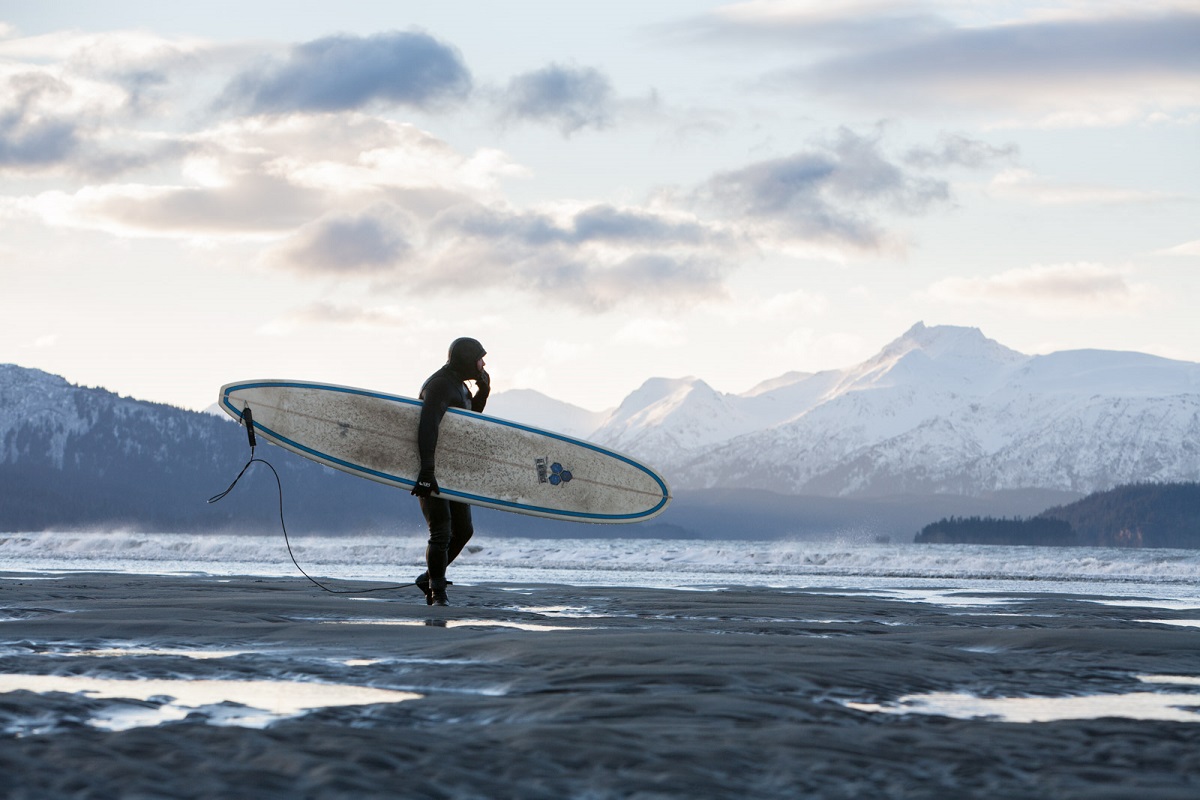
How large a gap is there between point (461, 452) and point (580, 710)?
8.58 metres

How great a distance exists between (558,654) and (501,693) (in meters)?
1.10

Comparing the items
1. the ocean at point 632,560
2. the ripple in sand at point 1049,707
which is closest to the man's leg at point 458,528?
the ripple in sand at point 1049,707

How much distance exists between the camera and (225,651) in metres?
7.00

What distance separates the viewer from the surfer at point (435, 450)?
11.2 metres

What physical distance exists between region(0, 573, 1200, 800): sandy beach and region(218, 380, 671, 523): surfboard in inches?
162

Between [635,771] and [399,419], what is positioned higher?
[399,419]

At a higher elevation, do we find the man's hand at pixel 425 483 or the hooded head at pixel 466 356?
the hooded head at pixel 466 356

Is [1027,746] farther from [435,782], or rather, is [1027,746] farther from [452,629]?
[452,629]

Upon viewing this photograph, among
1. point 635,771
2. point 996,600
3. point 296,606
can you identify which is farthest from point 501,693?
point 996,600

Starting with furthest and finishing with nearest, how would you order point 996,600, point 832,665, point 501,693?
point 996,600 < point 832,665 < point 501,693

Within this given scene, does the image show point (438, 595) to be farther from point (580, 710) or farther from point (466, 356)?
point (580, 710)

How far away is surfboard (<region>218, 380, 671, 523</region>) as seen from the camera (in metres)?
13.3

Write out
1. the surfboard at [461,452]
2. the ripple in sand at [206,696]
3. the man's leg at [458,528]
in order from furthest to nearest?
the surfboard at [461,452]
the man's leg at [458,528]
the ripple in sand at [206,696]

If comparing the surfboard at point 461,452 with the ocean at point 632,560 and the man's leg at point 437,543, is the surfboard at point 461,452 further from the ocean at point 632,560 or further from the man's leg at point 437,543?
the ocean at point 632,560
